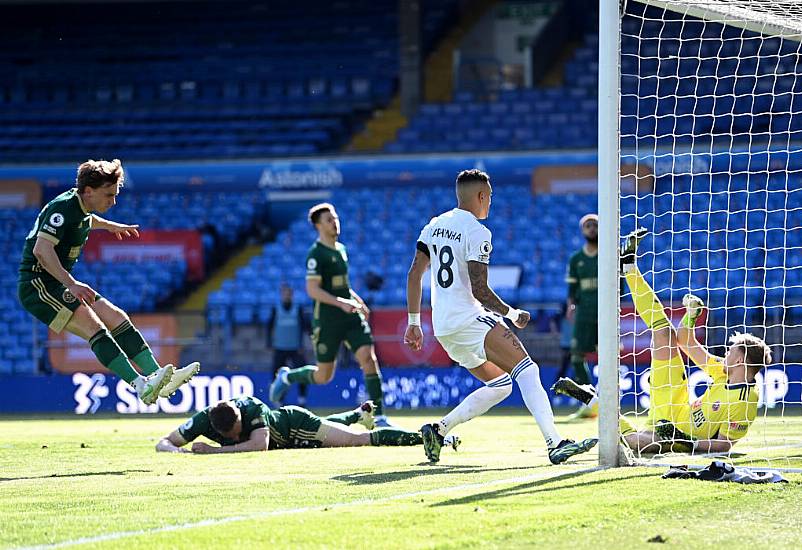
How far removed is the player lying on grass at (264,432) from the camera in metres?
9.32

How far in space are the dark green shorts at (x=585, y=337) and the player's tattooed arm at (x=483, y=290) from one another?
674 centimetres

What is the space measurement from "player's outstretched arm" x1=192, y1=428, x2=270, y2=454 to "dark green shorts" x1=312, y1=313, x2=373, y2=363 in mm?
2991

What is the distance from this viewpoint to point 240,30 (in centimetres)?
3167

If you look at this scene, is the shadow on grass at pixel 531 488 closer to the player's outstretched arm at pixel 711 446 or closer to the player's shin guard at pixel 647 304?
the player's outstretched arm at pixel 711 446

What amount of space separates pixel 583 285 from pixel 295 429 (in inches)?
219

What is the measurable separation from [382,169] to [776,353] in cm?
1023

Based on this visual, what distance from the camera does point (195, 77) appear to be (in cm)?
3027

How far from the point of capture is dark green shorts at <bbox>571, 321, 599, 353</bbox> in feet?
47.6

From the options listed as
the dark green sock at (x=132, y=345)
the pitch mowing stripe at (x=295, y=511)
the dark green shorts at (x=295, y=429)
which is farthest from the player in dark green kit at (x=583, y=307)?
the pitch mowing stripe at (x=295, y=511)

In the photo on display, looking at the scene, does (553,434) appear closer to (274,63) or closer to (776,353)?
(776,353)

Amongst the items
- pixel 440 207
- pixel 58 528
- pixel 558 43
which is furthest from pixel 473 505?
pixel 558 43

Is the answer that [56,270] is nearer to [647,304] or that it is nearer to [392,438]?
[392,438]

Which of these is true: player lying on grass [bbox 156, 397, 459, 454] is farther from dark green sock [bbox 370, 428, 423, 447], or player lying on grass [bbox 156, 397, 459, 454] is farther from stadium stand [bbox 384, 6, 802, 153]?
Result: stadium stand [bbox 384, 6, 802, 153]

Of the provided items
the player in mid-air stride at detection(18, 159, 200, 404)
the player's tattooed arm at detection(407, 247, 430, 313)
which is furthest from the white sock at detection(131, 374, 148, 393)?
the player's tattooed arm at detection(407, 247, 430, 313)
